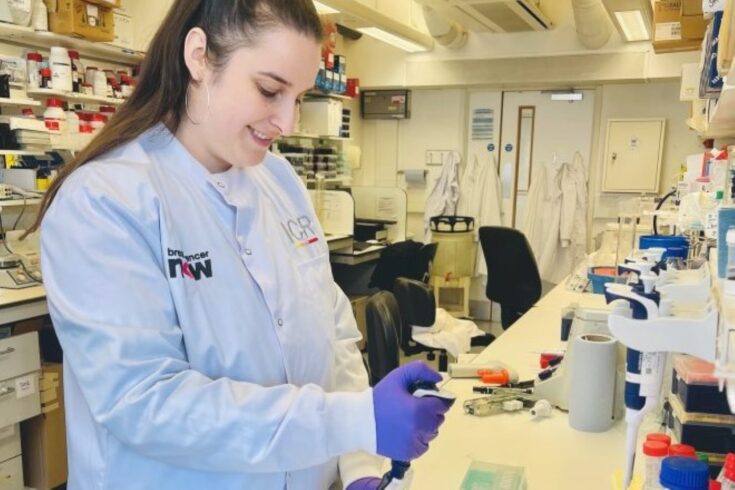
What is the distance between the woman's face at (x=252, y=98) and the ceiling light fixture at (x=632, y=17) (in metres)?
2.90

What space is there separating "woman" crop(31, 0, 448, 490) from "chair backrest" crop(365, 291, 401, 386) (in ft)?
4.25

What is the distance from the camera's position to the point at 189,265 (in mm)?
879

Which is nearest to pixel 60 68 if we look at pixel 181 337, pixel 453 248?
pixel 181 337

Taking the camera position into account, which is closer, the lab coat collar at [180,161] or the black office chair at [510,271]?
the lab coat collar at [180,161]

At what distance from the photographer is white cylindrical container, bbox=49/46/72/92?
296 centimetres

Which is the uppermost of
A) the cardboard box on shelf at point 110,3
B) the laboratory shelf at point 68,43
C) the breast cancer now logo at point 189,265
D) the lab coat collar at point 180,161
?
the cardboard box on shelf at point 110,3

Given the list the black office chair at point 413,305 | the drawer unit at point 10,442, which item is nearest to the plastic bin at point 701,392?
the black office chair at point 413,305

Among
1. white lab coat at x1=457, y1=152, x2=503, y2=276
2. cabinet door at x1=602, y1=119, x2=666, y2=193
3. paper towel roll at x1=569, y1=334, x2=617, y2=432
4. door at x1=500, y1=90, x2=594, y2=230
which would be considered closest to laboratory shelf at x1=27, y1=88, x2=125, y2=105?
paper towel roll at x1=569, y1=334, x2=617, y2=432

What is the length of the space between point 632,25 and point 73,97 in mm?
3495

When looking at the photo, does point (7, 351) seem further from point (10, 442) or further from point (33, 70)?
point (33, 70)

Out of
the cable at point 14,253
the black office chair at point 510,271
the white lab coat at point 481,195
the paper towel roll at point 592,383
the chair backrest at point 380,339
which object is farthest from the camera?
the white lab coat at point 481,195

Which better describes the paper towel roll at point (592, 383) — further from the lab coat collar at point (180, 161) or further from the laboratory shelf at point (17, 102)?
the laboratory shelf at point (17, 102)

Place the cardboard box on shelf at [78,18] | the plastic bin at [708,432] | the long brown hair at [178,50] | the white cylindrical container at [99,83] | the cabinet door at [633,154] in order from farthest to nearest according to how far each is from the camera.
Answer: the cabinet door at [633,154] → the white cylindrical container at [99,83] → the cardboard box on shelf at [78,18] → the plastic bin at [708,432] → the long brown hair at [178,50]

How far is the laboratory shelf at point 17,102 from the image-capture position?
2.78m
